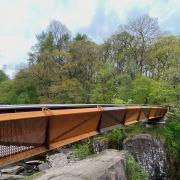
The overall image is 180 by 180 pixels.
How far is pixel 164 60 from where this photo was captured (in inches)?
917

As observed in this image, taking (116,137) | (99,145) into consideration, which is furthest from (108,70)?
(99,145)

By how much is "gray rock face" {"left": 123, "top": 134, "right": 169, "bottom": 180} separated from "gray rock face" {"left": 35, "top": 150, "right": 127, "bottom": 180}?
245 inches

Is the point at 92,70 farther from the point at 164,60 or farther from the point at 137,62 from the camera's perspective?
the point at 164,60

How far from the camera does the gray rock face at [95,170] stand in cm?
580

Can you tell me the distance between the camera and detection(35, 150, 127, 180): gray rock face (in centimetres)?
580

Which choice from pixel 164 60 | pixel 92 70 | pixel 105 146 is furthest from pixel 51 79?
pixel 105 146

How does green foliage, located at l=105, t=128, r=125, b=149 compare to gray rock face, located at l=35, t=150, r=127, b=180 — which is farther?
green foliage, located at l=105, t=128, r=125, b=149

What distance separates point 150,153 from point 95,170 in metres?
7.54

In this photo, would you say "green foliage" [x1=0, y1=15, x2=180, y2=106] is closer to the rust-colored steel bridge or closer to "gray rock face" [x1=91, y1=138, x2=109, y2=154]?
"gray rock face" [x1=91, y1=138, x2=109, y2=154]

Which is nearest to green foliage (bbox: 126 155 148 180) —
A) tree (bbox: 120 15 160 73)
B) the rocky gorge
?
the rocky gorge

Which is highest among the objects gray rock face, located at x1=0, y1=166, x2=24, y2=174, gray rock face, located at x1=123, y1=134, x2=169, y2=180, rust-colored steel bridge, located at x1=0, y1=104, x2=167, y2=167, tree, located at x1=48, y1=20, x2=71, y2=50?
tree, located at x1=48, y1=20, x2=71, y2=50

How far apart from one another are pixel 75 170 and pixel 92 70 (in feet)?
70.6

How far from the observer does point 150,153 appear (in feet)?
43.3

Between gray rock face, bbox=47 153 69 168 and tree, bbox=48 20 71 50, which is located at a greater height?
tree, bbox=48 20 71 50
